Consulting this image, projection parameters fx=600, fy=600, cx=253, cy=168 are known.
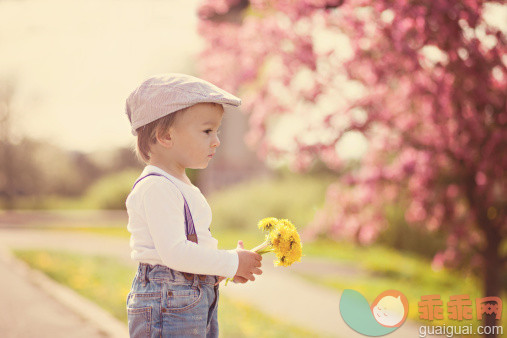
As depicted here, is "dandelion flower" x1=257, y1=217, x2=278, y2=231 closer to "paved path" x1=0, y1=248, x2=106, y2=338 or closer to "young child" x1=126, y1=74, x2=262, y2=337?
"young child" x1=126, y1=74, x2=262, y2=337

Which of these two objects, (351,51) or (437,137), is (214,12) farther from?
(437,137)

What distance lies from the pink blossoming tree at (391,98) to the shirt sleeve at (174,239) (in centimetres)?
282

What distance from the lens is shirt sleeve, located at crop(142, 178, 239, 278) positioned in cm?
239

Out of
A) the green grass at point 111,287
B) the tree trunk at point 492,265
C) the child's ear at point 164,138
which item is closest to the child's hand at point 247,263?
the child's ear at point 164,138

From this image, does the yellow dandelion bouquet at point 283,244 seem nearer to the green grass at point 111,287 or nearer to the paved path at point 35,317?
the green grass at point 111,287

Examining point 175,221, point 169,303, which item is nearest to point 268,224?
point 175,221

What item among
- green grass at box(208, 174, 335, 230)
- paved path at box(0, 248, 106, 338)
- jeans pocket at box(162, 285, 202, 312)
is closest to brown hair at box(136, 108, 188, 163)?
jeans pocket at box(162, 285, 202, 312)

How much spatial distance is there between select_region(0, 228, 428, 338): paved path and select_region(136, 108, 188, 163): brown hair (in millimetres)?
4211

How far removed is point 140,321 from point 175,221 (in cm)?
45

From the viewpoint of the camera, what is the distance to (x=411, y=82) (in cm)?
584

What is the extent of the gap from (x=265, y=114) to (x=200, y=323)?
14.7ft

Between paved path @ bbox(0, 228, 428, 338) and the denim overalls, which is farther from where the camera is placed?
paved path @ bbox(0, 228, 428, 338)

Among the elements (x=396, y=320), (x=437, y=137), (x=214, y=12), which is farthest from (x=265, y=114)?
(x=396, y=320)

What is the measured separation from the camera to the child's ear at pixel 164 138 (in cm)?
257
